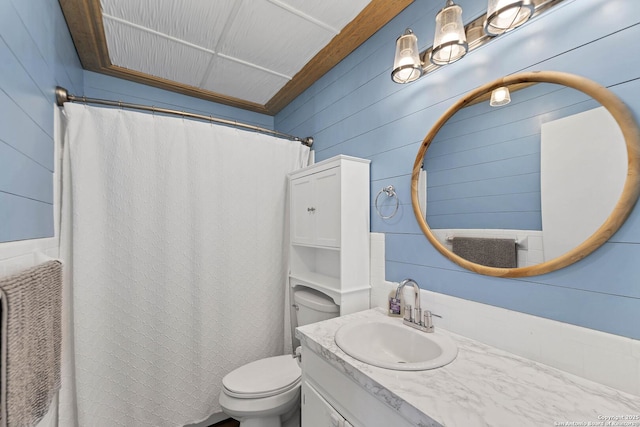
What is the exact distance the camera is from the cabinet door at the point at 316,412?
95 cm

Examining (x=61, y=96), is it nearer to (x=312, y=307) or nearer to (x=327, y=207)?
(x=327, y=207)

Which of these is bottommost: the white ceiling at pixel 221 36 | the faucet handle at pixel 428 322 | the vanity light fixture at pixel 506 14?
the faucet handle at pixel 428 322

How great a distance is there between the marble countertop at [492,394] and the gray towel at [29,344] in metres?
0.85

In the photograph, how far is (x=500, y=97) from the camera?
1.00 metres

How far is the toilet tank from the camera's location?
1.54 meters

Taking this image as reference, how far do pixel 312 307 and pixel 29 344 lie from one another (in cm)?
124

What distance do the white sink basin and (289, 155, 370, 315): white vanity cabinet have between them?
25 centimetres

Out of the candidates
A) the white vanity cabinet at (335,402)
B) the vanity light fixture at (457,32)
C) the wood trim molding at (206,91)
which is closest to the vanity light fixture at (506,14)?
the vanity light fixture at (457,32)

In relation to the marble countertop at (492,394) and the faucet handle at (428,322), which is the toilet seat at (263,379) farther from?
the faucet handle at (428,322)

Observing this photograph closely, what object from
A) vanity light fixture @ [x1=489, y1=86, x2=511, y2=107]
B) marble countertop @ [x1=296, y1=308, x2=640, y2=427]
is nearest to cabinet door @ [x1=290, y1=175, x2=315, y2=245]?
marble countertop @ [x1=296, y1=308, x2=640, y2=427]

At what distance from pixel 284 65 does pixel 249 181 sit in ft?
2.95

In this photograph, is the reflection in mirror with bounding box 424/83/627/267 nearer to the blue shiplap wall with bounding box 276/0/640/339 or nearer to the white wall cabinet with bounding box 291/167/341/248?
the blue shiplap wall with bounding box 276/0/640/339

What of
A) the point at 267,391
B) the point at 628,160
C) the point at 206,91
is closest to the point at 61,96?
the point at 206,91

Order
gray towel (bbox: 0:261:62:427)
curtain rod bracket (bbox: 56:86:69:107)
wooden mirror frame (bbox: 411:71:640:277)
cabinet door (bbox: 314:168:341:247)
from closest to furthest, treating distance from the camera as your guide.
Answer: gray towel (bbox: 0:261:62:427)
wooden mirror frame (bbox: 411:71:640:277)
curtain rod bracket (bbox: 56:86:69:107)
cabinet door (bbox: 314:168:341:247)
